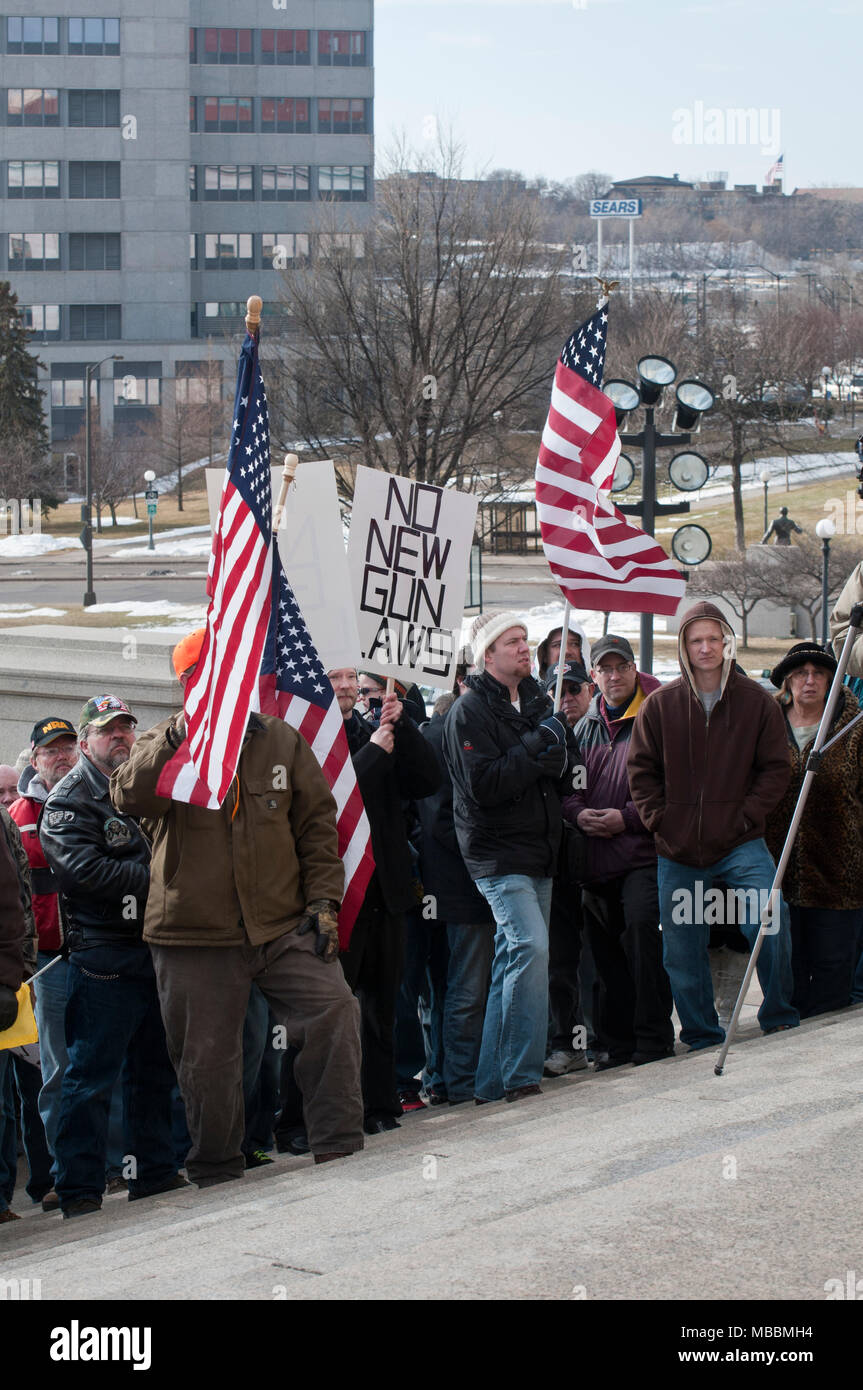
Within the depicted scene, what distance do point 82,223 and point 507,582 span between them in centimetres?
5067

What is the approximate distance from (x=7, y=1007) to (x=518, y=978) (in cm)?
→ 200

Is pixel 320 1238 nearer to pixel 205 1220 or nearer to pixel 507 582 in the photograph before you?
pixel 205 1220

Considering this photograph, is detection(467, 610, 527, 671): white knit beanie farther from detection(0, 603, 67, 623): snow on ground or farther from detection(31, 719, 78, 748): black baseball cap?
detection(0, 603, 67, 623): snow on ground

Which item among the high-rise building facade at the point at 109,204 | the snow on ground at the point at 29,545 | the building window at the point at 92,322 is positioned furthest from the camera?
the building window at the point at 92,322

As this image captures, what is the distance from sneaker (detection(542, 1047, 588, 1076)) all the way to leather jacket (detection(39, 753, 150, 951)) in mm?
2079

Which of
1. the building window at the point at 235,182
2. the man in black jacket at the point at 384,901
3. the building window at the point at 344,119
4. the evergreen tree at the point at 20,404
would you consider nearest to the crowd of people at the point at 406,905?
the man in black jacket at the point at 384,901

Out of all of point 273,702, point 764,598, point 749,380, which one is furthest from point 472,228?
point 273,702

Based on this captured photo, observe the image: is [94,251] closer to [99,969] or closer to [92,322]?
[92,322]

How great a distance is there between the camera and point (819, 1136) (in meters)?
4.82

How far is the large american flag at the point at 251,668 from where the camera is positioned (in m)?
5.39

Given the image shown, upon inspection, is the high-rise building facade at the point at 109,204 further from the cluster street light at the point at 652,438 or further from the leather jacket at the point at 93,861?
the leather jacket at the point at 93,861

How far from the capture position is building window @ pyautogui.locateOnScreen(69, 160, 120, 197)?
8588 cm

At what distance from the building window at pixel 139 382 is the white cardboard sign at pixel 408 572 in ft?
265

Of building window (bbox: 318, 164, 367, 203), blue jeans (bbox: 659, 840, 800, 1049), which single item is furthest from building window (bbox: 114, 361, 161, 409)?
blue jeans (bbox: 659, 840, 800, 1049)
